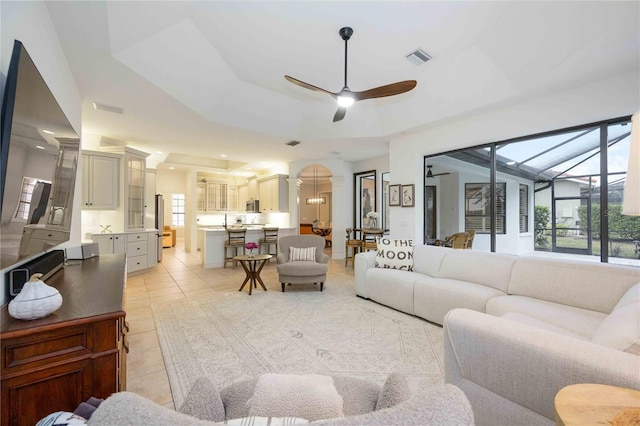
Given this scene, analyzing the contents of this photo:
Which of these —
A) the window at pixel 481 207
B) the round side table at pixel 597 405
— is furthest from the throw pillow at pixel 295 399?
the window at pixel 481 207

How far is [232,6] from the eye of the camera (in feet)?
8.06

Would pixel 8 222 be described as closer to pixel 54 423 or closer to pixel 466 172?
pixel 54 423

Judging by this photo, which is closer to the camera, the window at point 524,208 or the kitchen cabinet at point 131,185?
the window at point 524,208

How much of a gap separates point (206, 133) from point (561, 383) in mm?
5546

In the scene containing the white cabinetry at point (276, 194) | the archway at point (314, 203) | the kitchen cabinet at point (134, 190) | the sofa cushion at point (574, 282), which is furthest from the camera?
the archway at point (314, 203)

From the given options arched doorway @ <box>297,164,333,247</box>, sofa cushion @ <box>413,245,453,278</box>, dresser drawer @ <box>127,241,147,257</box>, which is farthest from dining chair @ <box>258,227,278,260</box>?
arched doorway @ <box>297,164,333,247</box>

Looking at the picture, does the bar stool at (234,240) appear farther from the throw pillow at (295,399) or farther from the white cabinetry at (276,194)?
the throw pillow at (295,399)

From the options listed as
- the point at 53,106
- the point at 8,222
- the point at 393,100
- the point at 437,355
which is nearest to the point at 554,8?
the point at 393,100

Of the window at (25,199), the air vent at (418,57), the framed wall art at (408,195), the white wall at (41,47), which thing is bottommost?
the window at (25,199)

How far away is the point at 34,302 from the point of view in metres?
1.20

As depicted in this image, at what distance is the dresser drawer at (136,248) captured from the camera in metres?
5.37

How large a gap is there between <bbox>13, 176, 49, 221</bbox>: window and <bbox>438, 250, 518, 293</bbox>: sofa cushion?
3.80 meters

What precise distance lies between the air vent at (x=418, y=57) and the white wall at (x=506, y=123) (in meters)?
1.35

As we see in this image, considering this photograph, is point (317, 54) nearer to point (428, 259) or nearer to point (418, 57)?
point (418, 57)
